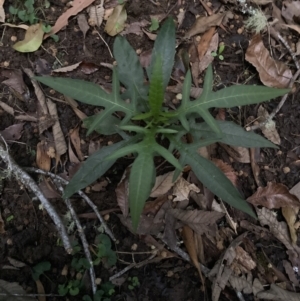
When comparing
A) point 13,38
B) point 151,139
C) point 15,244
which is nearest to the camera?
point 151,139

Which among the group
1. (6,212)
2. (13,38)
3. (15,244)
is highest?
(13,38)

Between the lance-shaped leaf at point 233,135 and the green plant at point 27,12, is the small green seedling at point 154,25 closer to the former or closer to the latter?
the green plant at point 27,12

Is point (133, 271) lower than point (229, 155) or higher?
lower

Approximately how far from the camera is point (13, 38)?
198 centimetres

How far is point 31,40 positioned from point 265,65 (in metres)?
1.19

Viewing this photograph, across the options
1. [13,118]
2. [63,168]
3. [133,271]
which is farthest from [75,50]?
[133,271]

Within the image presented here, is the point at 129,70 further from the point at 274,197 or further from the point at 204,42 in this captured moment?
the point at 274,197

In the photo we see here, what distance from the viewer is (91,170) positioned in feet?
5.43

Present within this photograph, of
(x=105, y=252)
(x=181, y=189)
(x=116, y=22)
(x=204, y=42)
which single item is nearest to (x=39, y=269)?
(x=105, y=252)

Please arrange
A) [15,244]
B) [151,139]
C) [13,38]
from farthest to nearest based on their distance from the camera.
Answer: [13,38], [15,244], [151,139]

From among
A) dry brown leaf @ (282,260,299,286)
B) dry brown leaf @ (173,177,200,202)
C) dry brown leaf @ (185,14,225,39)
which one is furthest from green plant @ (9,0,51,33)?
dry brown leaf @ (282,260,299,286)

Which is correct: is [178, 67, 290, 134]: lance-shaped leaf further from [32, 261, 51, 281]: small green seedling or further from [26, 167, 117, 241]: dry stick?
[32, 261, 51, 281]: small green seedling

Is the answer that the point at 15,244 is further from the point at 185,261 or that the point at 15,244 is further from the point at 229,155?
the point at 229,155

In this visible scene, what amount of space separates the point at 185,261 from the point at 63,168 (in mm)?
726
